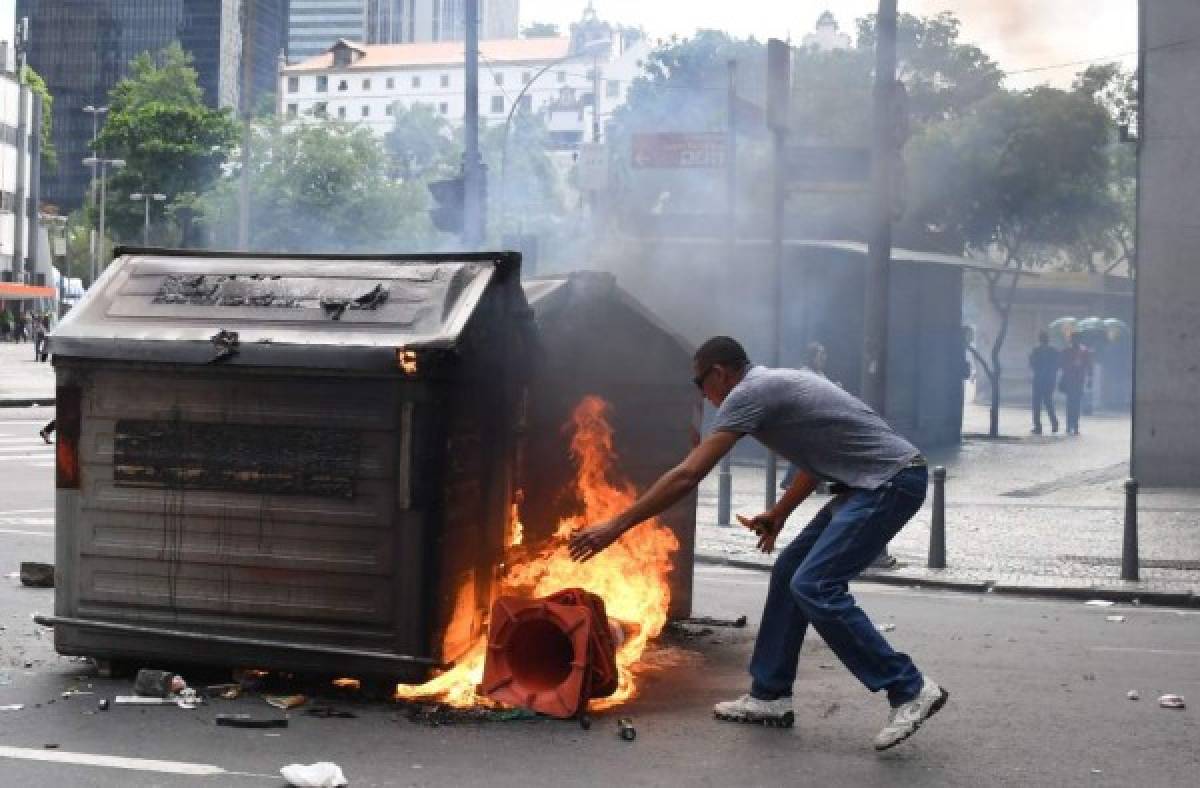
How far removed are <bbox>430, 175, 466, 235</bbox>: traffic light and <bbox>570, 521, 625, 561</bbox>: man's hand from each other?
495 inches

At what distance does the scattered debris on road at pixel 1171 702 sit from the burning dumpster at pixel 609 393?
2.47 m

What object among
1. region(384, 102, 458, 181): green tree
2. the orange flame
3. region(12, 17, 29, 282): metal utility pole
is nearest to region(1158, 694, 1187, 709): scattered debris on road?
the orange flame

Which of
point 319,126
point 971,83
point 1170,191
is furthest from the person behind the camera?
point 319,126

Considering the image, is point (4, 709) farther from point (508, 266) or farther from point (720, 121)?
point (720, 121)

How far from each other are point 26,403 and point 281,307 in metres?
26.2

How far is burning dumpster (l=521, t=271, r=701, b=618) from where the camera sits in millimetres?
7672

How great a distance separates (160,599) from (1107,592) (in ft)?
22.9

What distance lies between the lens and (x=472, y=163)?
1867 centimetres

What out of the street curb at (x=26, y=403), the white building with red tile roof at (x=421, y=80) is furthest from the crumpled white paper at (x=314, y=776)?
the white building with red tile roof at (x=421, y=80)

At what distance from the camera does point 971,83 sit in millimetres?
42750

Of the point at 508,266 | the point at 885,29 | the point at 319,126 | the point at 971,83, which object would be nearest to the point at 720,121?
the point at 971,83

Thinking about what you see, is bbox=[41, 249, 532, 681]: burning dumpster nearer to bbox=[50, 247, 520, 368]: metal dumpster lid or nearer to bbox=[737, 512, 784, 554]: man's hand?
bbox=[50, 247, 520, 368]: metal dumpster lid

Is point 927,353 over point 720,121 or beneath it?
beneath

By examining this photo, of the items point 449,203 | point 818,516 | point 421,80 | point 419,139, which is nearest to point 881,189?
point 449,203
